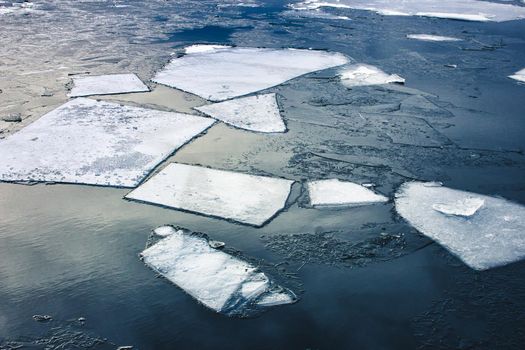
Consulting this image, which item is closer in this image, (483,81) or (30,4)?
(483,81)

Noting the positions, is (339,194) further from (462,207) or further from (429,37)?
(429,37)

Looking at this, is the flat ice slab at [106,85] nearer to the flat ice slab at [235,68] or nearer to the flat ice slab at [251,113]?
the flat ice slab at [235,68]

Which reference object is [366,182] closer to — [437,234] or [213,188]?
[437,234]

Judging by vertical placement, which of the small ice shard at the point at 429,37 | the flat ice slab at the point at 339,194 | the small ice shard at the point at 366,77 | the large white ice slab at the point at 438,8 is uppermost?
the large white ice slab at the point at 438,8

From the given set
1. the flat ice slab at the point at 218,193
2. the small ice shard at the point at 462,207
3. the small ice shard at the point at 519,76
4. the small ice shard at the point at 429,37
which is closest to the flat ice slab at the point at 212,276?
the flat ice slab at the point at 218,193

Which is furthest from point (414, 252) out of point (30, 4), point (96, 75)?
point (30, 4)

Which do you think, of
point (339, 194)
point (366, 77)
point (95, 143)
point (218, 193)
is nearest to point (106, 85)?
point (95, 143)
